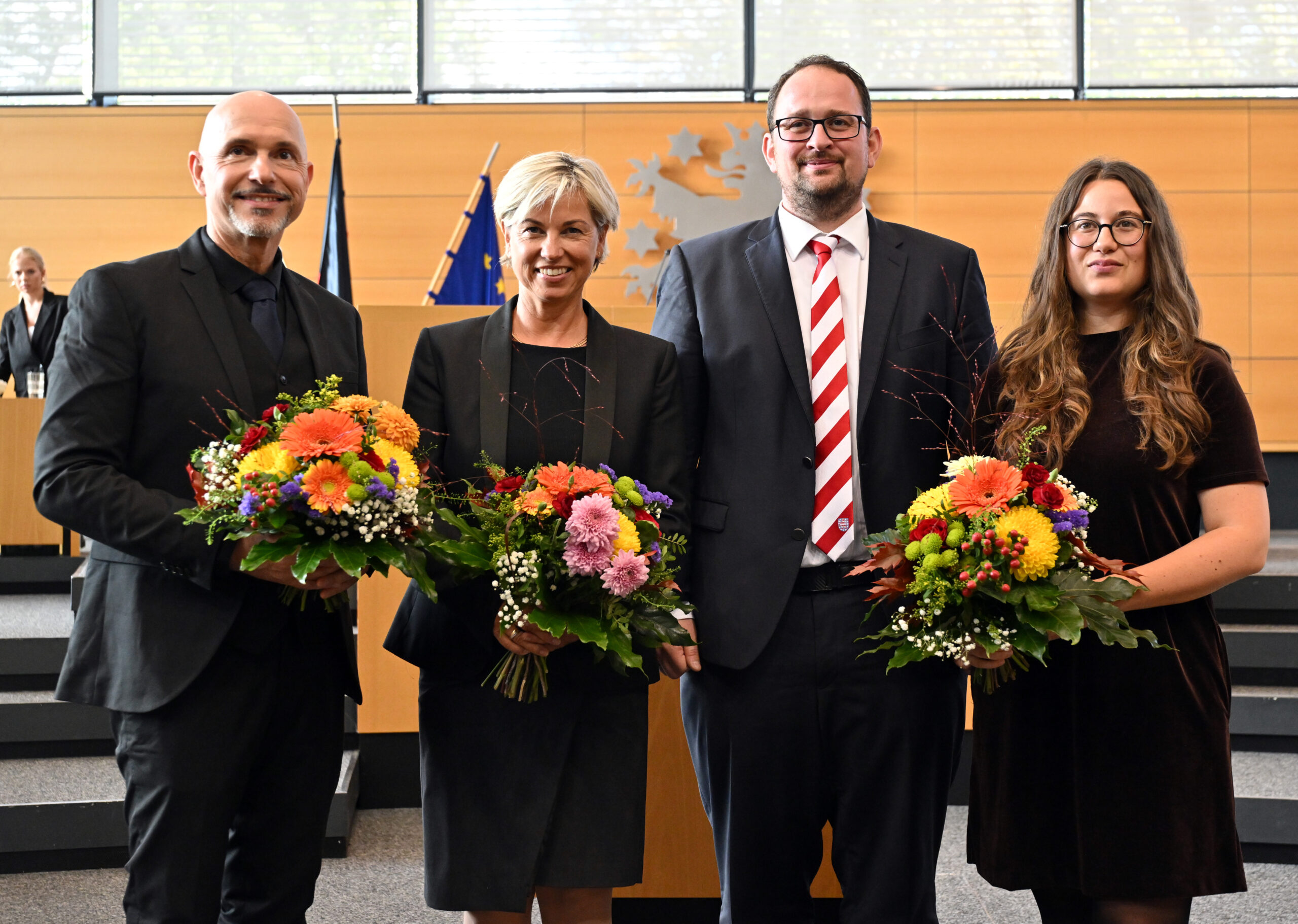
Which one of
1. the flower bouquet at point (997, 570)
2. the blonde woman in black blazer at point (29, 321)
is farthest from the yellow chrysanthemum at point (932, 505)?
the blonde woman in black blazer at point (29, 321)

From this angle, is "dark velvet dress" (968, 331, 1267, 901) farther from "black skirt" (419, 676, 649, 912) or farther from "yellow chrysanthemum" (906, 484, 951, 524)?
"black skirt" (419, 676, 649, 912)

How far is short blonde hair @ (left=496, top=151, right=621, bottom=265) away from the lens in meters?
1.95

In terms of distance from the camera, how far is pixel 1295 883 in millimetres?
3227

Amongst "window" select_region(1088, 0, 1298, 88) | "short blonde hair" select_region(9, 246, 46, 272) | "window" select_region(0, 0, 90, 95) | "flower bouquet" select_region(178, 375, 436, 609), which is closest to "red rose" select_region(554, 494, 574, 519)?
"flower bouquet" select_region(178, 375, 436, 609)

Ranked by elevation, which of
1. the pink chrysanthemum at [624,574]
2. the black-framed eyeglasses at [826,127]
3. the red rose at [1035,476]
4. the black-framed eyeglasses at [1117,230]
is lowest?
the pink chrysanthemum at [624,574]

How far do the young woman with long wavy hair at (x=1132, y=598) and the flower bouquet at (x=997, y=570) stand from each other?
0.35ft

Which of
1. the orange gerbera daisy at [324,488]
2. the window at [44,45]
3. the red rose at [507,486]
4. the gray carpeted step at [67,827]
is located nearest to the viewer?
the orange gerbera daisy at [324,488]

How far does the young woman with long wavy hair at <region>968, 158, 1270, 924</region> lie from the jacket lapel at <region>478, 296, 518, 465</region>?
90 cm

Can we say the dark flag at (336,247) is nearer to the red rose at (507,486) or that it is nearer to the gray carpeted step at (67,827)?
the gray carpeted step at (67,827)

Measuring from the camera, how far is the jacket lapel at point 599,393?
6.31 ft

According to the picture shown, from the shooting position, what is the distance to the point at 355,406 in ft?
5.52

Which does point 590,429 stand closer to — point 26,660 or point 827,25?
point 26,660

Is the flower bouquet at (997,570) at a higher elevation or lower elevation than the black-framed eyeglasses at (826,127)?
lower

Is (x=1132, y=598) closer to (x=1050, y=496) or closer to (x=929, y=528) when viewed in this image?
(x=1050, y=496)
